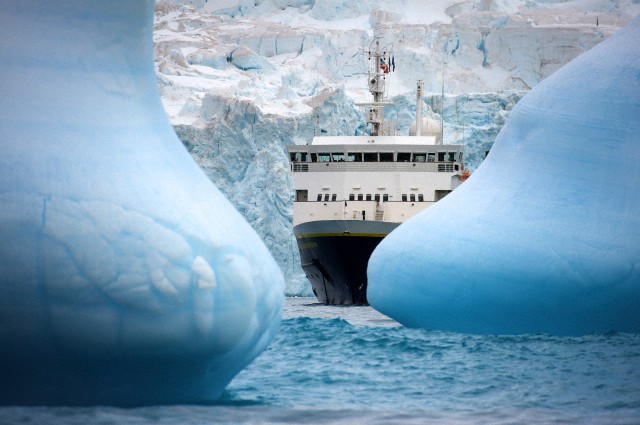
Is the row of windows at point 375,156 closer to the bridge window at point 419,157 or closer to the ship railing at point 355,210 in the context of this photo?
the bridge window at point 419,157

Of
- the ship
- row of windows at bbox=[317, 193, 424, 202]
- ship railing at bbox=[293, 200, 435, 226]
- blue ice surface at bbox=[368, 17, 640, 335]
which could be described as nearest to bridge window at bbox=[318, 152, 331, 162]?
the ship

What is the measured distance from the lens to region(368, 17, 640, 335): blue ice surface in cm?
1548

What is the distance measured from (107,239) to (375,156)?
32876 mm

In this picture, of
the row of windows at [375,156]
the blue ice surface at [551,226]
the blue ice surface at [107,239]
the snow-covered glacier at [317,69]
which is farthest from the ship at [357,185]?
the blue ice surface at [107,239]

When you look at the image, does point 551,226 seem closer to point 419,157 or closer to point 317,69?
point 419,157

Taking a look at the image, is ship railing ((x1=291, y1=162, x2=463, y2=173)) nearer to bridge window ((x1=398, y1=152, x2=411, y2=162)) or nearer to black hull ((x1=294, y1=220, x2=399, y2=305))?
bridge window ((x1=398, y1=152, x2=411, y2=162))

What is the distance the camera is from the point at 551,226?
15734 millimetres

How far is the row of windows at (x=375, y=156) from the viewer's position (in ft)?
136

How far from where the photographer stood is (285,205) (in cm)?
4575

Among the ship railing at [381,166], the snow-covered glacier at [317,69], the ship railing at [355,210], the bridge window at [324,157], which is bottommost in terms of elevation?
the ship railing at [355,210]

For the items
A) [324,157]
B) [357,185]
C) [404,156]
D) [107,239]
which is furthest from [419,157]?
[107,239]

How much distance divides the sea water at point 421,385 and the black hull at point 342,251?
21102mm

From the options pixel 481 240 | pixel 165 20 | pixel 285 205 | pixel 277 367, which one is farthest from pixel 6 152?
pixel 165 20

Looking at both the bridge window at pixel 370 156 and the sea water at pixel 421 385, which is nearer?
the sea water at pixel 421 385
